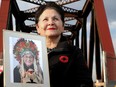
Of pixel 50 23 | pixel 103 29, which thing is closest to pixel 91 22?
pixel 103 29

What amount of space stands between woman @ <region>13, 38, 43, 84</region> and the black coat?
131 mm

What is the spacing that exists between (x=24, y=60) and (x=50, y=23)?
0.39 meters

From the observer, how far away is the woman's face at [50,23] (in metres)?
2.55

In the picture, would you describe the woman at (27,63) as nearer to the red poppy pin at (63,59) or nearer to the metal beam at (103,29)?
the red poppy pin at (63,59)

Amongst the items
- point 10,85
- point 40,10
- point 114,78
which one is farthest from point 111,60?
point 10,85

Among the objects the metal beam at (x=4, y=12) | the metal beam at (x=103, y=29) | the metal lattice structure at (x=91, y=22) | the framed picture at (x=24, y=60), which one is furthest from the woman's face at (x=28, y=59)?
the metal beam at (x=4, y=12)

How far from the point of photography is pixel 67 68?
93.6 inches

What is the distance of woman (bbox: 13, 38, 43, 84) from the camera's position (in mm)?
2211

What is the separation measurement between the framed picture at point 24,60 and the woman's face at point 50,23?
18 centimetres

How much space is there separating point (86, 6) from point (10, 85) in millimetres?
20400

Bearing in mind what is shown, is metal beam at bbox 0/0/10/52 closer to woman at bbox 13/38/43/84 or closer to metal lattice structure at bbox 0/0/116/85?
metal lattice structure at bbox 0/0/116/85

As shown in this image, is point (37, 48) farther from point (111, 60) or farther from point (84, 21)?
point (84, 21)

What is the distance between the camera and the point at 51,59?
2432 millimetres

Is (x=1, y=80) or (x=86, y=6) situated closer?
(x=1, y=80)
